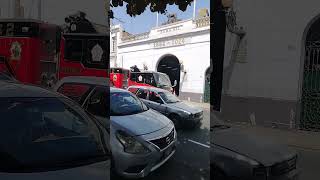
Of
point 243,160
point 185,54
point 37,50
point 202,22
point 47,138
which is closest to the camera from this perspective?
point 202,22

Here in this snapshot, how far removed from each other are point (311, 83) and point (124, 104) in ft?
34.1

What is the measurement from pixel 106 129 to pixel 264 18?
970 centimetres

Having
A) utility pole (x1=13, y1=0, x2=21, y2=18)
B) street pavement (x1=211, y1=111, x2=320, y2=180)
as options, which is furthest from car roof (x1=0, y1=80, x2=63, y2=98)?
utility pole (x1=13, y1=0, x2=21, y2=18)

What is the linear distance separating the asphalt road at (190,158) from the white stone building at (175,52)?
0.22 metres

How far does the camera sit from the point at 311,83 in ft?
41.8

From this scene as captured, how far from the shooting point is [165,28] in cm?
281

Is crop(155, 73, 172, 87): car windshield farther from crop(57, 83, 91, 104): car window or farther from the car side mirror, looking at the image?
crop(57, 83, 91, 104): car window

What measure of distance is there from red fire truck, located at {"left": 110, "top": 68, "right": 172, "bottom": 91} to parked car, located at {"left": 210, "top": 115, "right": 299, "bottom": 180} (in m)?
1.11

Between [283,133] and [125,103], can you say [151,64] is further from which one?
[283,133]

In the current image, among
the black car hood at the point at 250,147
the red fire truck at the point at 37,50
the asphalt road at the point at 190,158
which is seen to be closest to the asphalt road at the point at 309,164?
the black car hood at the point at 250,147

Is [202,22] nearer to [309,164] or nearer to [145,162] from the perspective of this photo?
[145,162]

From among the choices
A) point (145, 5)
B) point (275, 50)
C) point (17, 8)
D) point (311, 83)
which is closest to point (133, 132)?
point (145, 5)

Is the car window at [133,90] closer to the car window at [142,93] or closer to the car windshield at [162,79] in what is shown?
the car window at [142,93]

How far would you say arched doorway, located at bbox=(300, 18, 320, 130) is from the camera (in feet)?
41.4
